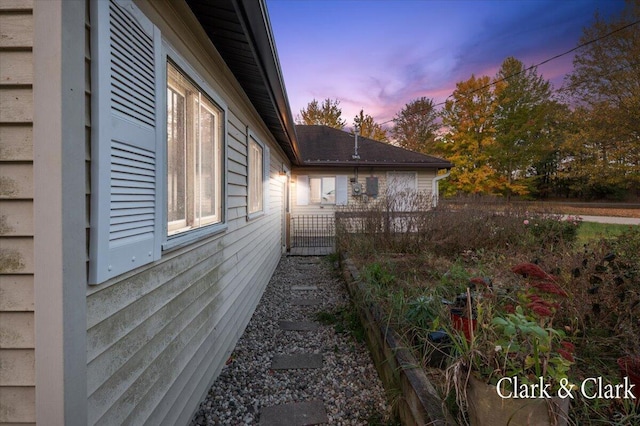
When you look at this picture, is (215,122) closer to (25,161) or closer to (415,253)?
(25,161)

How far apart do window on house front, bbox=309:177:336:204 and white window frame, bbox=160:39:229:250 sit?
362 inches

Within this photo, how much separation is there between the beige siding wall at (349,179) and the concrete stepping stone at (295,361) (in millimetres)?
8978

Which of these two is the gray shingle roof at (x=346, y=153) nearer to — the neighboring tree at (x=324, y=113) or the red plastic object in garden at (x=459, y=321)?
the red plastic object in garden at (x=459, y=321)

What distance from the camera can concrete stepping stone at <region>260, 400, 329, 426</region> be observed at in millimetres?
2279

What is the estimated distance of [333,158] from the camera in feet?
41.1

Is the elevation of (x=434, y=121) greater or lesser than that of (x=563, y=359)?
greater

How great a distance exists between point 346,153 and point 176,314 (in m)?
11.7

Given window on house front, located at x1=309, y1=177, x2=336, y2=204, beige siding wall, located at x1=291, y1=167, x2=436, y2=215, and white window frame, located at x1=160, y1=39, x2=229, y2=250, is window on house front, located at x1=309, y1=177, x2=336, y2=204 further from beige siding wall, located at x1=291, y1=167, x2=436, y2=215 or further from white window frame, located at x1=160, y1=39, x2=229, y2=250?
white window frame, located at x1=160, y1=39, x2=229, y2=250

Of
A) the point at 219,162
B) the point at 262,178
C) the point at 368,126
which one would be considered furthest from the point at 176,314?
the point at 368,126

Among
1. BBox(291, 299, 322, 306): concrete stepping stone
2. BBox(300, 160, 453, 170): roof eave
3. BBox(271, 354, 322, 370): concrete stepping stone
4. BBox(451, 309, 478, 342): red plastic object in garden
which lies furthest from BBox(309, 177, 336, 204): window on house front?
BBox(451, 309, 478, 342): red plastic object in garden

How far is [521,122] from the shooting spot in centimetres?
2103

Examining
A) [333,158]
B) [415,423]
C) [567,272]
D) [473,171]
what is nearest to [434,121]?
[473,171]

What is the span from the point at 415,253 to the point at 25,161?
19.2 ft

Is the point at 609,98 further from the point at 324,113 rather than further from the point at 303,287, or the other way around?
the point at 303,287
